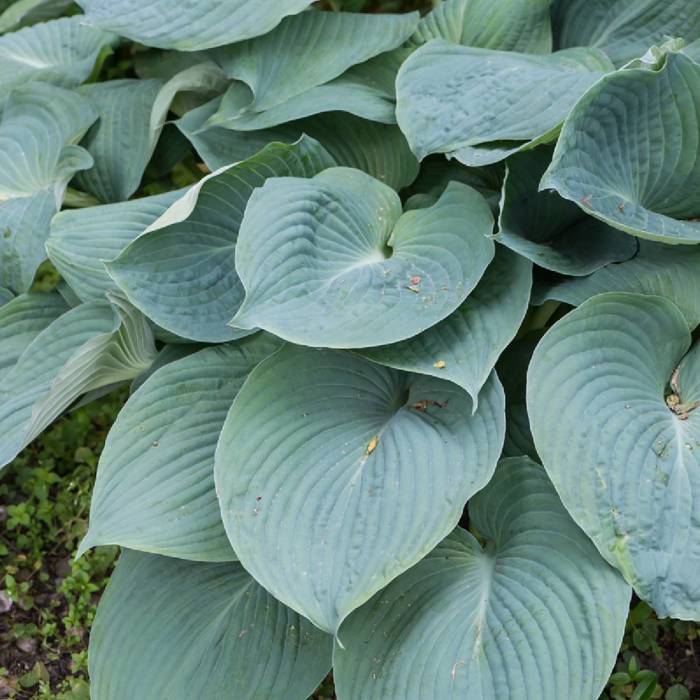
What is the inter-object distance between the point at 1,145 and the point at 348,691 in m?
1.51

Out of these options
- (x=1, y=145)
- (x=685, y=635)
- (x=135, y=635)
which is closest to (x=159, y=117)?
(x=1, y=145)

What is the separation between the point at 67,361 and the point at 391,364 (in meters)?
0.69

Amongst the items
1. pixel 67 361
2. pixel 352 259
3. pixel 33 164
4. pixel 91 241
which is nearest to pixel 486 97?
pixel 352 259

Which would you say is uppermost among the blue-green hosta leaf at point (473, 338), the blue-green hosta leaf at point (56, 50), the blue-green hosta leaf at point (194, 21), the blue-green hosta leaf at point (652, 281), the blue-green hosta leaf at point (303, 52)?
the blue-green hosta leaf at point (194, 21)

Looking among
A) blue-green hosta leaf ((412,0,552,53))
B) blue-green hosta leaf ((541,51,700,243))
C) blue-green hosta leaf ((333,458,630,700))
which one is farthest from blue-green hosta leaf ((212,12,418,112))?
blue-green hosta leaf ((333,458,630,700))

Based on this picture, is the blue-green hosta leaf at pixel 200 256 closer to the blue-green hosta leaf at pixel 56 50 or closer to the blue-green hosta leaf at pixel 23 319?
the blue-green hosta leaf at pixel 23 319

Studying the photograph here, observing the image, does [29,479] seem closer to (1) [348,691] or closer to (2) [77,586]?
(2) [77,586]

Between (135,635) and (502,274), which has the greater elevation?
(502,274)

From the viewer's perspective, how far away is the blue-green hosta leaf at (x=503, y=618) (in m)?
1.53

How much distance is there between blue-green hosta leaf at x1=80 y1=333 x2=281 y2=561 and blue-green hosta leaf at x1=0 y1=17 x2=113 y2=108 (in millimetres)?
1053

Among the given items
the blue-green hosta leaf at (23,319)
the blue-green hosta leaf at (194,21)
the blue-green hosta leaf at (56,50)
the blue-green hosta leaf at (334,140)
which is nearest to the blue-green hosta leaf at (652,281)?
the blue-green hosta leaf at (334,140)

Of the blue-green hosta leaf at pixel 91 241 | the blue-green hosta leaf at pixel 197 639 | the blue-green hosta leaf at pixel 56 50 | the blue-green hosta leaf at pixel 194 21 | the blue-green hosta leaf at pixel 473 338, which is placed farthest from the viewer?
the blue-green hosta leaf at pixel 56 50

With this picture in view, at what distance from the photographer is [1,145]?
2330 mm

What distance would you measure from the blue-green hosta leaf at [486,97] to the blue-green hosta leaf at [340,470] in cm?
47
